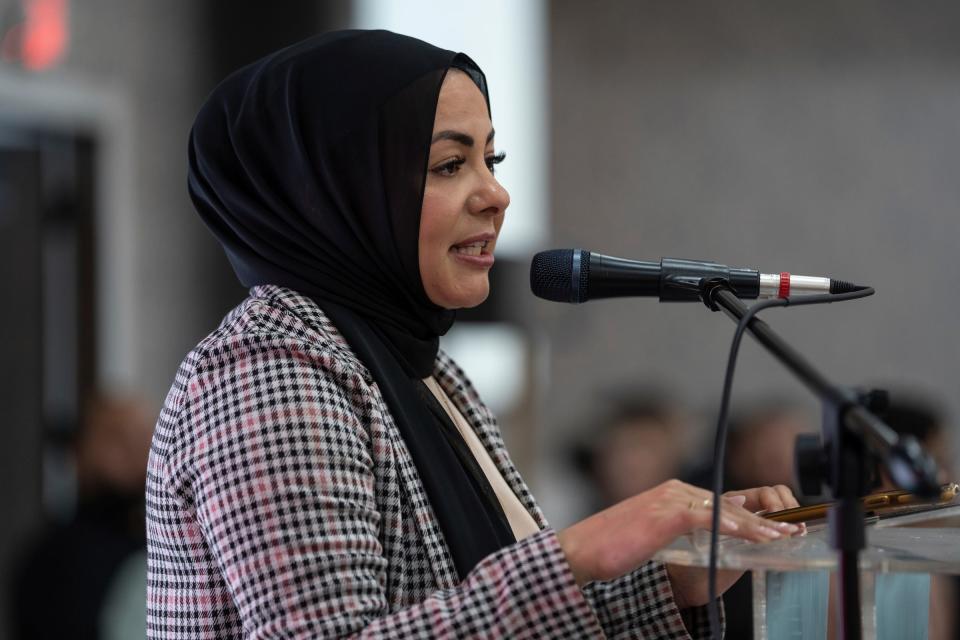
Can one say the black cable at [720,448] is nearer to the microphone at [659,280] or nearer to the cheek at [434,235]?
the microphone at [659,280]

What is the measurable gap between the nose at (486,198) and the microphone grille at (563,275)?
4.6 inches

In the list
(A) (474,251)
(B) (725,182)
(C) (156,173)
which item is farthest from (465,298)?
(B) (725,182)

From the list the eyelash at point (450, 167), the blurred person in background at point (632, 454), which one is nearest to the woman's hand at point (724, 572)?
the eyelash at point (450, 167)

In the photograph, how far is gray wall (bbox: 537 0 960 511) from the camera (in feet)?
20.2

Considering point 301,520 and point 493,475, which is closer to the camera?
point 301,520

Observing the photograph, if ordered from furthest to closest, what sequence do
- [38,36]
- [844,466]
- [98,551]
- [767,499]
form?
[38,36], [98,551], [767,499], [844,466]

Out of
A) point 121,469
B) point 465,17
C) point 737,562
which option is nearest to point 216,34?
point 465,17

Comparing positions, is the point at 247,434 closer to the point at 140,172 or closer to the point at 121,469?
the point at 121,469

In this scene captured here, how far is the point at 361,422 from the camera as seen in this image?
1261mm

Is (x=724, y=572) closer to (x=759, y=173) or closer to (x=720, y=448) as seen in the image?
(x=720, y=448)

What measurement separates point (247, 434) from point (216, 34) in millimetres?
4054

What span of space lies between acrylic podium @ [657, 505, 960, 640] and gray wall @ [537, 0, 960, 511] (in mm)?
4858

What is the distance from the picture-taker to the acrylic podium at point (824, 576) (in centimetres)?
108

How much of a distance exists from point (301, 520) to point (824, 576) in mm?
526
